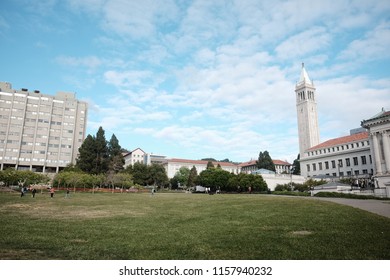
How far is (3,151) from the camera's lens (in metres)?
97.1

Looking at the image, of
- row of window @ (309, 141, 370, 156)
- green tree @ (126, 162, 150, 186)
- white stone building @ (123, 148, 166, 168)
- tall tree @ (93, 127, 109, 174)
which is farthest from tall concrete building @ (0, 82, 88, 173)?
row of window @ (309, 141, 370, 156)

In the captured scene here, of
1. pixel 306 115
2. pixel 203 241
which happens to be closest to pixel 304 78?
pixel 306 115

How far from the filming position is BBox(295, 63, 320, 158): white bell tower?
11375cm

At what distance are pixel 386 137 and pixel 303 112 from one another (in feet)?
200

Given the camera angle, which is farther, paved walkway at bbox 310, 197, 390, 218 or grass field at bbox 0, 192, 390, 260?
paved walkway at bbox 310, 197, 390, 218

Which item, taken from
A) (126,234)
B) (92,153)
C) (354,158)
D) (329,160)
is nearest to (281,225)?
(126,234)

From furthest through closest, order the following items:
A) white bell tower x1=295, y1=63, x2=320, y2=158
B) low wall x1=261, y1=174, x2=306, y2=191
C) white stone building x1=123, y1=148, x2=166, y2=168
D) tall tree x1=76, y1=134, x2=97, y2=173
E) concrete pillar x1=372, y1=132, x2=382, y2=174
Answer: white stone building x1=123, y1=148, x2=166, y2=168 → white bell tower x1=295, y1=63, x2=320, y2=158 → low wall x1=261, y1=174, x2=306, y2=191 → tall tree x1=76, y1=134, x2=97, y2=173 → concrete pillar x1=372, y1=132, x2=382, y2=174

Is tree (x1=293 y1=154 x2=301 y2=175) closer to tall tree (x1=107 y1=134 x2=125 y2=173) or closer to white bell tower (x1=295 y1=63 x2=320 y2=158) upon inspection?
white bell tower (x1=295 y1=63 x2=320 y2=158)

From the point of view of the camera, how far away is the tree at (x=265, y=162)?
4921 inches

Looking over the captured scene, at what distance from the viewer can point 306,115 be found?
115438 millimetres

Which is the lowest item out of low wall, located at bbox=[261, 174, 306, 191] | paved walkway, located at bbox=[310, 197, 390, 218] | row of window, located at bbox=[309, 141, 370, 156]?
paved walkway, located at bbox=[310, 197, 390, 218]

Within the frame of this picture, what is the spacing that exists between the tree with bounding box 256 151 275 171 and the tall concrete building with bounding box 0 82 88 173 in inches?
3071

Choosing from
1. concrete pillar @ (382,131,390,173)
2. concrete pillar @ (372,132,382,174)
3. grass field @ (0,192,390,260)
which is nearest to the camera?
grass field @ (0,192,390,260)

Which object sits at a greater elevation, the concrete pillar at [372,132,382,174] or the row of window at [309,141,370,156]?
the row of window at [309,141,370,156]
